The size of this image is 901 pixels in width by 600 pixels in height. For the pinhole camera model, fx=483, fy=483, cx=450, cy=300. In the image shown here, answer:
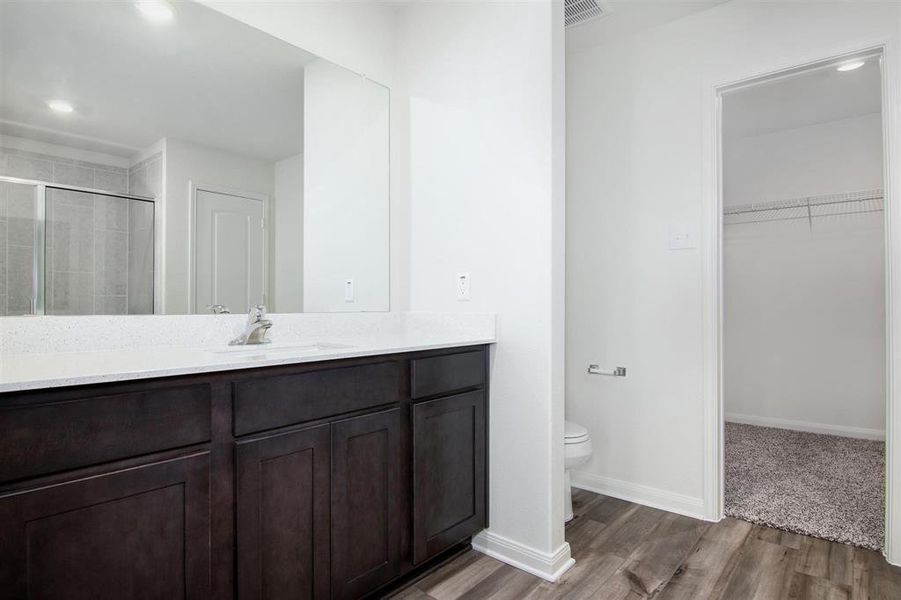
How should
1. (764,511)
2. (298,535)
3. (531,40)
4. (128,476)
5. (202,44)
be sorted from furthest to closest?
1. (764,511)
2. (531,40)
3. (202,44)
4. (298,535)
5. (128,476)

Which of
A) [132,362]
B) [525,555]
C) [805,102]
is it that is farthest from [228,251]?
[805,102]

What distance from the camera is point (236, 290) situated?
1803 mm

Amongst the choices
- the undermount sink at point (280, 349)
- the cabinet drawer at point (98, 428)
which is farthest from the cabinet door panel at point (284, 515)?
the undermount sink at point (280, 349)

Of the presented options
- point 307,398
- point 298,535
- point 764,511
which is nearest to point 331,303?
point 307,398

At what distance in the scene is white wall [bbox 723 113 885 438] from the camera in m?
3.71

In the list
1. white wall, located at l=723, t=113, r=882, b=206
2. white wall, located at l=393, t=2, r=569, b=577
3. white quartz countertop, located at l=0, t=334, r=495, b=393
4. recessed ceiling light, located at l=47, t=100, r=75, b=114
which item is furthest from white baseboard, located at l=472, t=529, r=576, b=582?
white wall, located at l=723, t=113, r=882, b=206

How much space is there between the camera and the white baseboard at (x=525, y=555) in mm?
1835

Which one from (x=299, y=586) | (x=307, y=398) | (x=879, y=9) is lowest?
(x=299, y=586)

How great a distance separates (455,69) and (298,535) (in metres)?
1.94

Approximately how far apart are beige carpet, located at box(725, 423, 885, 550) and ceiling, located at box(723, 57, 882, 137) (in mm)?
2270

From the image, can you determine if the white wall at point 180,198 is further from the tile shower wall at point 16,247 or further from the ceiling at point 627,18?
the ceiling at point 627,18

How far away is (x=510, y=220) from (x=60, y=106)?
1516 millimetres

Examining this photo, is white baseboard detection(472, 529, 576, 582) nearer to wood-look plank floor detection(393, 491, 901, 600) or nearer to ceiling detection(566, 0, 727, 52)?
wood-look plank floor detection(393, 491, 901, 600)

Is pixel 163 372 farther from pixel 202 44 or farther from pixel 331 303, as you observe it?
pixel 202 44
